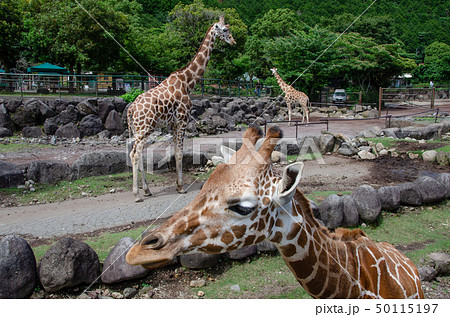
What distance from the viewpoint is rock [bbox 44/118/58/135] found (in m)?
14.6

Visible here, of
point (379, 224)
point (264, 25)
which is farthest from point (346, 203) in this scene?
point (264, 25)

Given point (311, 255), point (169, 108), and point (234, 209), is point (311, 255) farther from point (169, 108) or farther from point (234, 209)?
point (169, 108)

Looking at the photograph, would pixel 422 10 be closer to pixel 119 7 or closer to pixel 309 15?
pixel 309 15

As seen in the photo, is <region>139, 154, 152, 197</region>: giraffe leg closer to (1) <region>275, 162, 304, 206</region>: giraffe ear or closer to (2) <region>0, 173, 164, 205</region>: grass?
(2) <region>0, 173, 164, 205</region>: grass

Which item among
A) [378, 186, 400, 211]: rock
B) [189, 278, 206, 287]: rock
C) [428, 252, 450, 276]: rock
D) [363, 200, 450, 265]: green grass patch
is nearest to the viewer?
[189, 278, 206, 287]: rock

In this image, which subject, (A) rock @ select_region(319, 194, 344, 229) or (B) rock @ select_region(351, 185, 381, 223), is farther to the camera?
(B) rock @ select_region(351, 185, 381, 223)

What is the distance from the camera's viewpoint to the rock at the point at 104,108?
1602cm

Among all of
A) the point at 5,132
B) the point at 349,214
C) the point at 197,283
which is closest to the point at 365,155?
the point at 349,214

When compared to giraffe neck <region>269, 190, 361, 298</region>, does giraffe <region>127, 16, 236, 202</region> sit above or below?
above

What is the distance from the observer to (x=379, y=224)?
255 inches

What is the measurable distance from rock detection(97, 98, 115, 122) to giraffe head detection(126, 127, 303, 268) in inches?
593

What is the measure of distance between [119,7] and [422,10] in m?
46.4

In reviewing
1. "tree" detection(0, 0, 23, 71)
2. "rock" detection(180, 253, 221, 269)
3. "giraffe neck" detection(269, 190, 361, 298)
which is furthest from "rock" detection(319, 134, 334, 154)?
"tree" detection(0, 0, 23, 71)

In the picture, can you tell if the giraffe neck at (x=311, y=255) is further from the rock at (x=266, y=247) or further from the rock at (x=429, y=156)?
the rock at (x=429, y=156)
